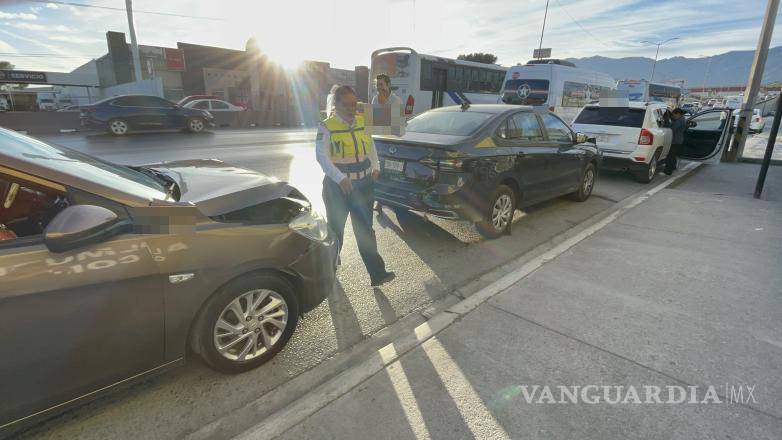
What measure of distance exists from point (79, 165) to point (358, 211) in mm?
1982

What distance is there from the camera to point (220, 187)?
2705mm

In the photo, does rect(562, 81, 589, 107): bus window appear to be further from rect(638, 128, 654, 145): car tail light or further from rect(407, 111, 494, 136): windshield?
rect(407, 111, 494, 136): windshield

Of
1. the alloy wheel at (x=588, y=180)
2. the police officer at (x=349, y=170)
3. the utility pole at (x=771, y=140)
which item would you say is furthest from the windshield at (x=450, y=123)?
the utility pole at (x=771, y=140)

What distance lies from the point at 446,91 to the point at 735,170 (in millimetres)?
10674

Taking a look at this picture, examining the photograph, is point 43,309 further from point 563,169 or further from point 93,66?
point 93,66

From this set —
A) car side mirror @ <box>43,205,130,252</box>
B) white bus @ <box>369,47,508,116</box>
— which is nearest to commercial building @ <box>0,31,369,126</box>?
white bus @ <box>369,47,508,116</box>

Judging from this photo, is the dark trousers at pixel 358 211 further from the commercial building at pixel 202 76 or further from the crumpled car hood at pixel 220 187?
the commercial building at pixel 202 76

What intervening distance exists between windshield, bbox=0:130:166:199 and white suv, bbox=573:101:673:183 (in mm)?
8662

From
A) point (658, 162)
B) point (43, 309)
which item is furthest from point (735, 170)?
point (43, 309)

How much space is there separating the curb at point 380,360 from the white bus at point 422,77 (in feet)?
40.7

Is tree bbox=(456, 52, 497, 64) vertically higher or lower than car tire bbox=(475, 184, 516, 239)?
higher

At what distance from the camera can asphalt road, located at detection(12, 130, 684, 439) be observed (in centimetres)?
217

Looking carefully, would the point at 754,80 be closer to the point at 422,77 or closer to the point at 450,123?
the point at 422,77

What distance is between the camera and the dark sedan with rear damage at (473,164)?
4.41 meters
